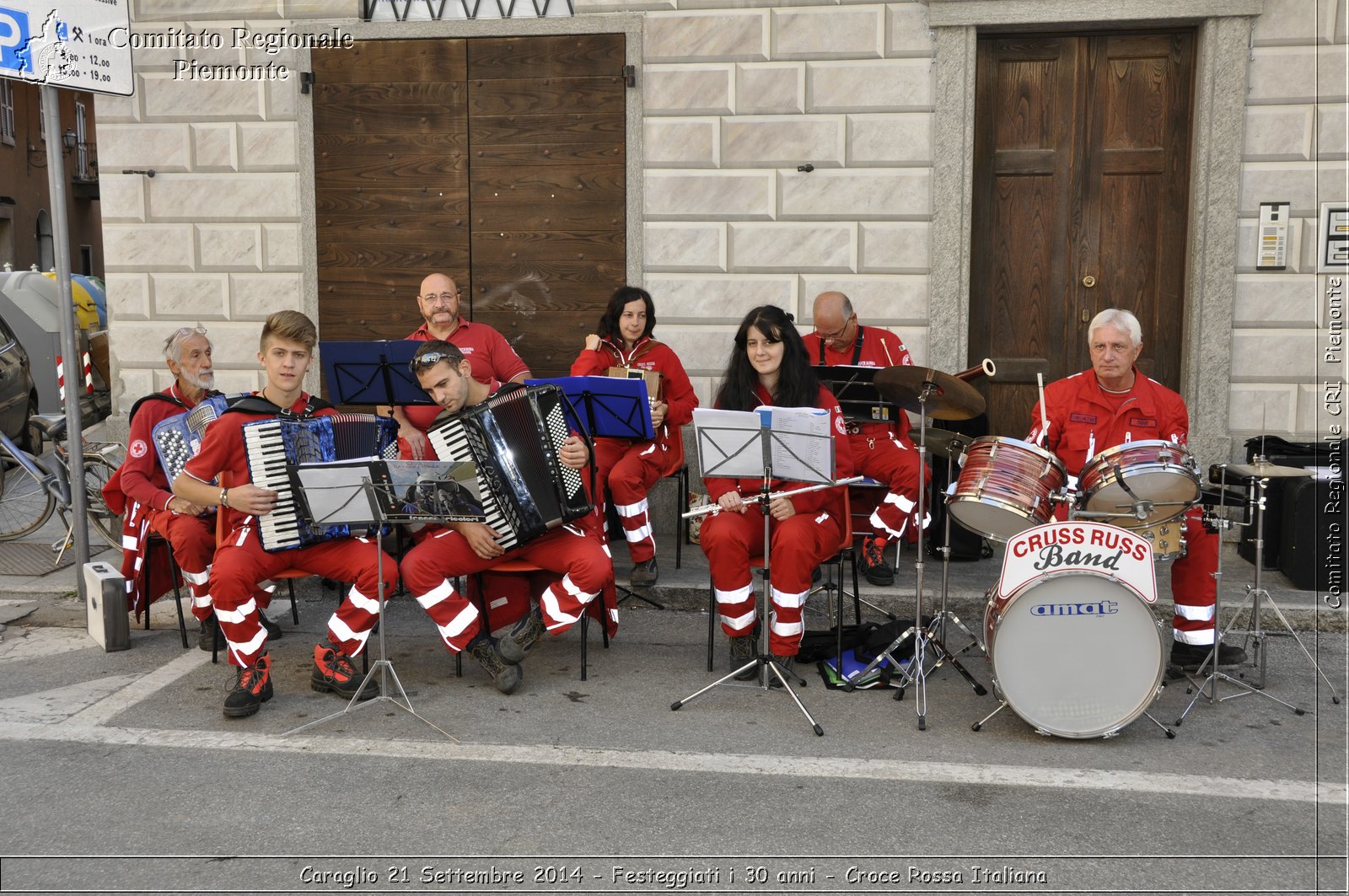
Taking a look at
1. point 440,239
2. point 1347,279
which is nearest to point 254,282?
point 440,239

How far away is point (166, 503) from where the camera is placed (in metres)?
6.25

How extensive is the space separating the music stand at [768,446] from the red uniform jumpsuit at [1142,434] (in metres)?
1.30

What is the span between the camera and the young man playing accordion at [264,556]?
547 cm

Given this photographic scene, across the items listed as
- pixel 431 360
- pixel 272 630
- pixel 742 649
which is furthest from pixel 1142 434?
pixel 272 630

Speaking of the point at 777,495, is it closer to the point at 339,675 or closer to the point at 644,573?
the point at 644,573

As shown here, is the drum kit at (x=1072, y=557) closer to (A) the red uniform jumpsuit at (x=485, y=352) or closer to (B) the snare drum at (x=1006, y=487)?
(B) the snare drum at (x=1006, y=487)

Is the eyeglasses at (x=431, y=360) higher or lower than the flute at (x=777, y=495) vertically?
higher

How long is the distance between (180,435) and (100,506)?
2.79 meters

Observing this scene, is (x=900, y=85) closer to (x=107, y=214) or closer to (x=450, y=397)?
(x=450, y=397)

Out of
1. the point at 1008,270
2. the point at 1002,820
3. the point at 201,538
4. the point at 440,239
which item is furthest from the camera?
the point at 440,239

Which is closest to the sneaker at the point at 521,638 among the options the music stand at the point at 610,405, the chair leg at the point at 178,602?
the music stand at the point at 610,405

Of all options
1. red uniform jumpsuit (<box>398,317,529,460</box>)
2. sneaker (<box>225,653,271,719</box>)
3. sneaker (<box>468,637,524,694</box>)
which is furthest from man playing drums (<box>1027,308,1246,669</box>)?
sneaker (<box>225,653,271,719</box>)

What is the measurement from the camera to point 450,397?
5.64m

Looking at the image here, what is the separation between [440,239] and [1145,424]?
5489 millimetres
